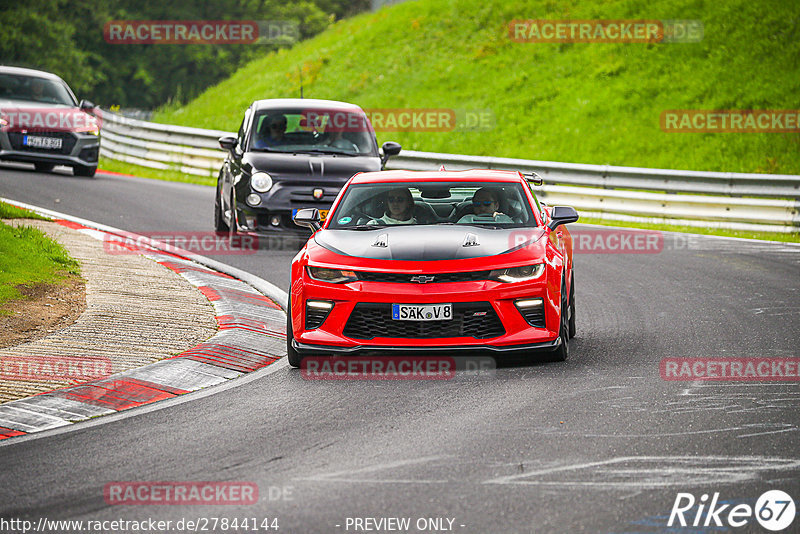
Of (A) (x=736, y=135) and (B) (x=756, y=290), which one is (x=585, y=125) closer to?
(A) (x=736, y=135)

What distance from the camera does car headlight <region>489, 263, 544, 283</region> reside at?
8164 millimetres

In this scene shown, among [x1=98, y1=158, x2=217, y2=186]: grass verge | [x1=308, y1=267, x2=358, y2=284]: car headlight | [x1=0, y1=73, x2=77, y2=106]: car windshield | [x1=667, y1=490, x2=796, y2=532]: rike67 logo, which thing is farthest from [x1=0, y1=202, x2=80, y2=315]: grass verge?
[x1=98, y1=158, x2=217, y2=186]: grass verge

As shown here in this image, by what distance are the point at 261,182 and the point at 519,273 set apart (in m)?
6.89

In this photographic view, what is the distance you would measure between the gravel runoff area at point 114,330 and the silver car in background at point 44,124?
880cm

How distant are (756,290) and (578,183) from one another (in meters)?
9.36

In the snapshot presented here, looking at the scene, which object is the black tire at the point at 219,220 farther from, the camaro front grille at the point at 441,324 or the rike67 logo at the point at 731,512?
the rike67 logo at the point at 731,512

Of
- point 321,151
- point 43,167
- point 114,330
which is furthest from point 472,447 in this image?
point 43,167

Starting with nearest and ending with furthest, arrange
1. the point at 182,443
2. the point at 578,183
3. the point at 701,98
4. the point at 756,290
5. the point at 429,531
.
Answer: the point at 429,531, the point at 182,443, the point at 756,290, the point at 578,183, the point at 701,98

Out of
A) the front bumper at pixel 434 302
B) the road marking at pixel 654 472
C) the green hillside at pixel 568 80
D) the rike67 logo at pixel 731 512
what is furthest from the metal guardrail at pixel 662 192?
the rike67 logo at pixel 731 512

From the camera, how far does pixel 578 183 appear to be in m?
21.7

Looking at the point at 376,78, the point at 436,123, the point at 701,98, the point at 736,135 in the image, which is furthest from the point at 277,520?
the point at 376,78

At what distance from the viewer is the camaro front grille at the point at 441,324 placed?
8055 mm

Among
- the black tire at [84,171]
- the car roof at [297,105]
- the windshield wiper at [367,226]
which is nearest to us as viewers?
the windshield wiper at [367,226]

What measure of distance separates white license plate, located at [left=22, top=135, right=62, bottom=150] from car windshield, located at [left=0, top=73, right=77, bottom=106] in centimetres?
115
